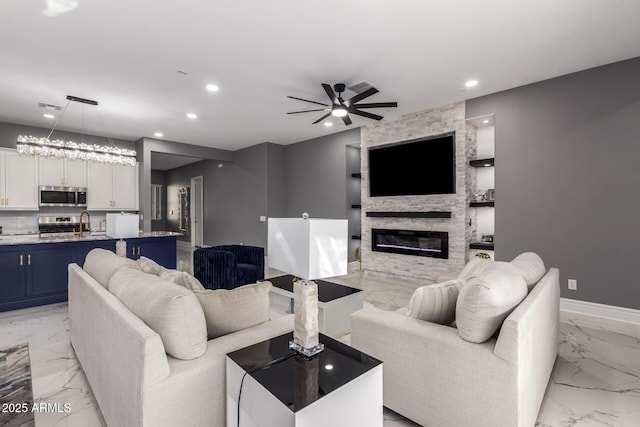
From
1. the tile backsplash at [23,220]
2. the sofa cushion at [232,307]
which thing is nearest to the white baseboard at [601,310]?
the sofa cushion at [232,307]

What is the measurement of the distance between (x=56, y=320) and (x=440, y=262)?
514 cm

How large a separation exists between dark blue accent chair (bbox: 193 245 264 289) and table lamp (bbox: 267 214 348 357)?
110 inches

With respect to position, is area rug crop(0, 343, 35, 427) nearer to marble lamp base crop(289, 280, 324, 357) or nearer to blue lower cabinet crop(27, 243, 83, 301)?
blue lower cabinet crop(27, 243, 83, 301)

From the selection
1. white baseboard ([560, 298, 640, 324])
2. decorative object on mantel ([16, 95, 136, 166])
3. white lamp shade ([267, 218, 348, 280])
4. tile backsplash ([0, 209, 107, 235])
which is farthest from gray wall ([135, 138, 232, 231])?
white baseboard ([560, 298, 640, 324])

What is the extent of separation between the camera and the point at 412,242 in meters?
5.21

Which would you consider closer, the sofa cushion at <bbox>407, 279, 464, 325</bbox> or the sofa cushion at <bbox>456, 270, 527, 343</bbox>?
the sofa cushion at <bbox>456, 270, 527, 343</bbox>

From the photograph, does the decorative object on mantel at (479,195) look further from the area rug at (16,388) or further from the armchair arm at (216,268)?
the area rug at (16,388)

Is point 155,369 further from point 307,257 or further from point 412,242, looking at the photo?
point 412,242

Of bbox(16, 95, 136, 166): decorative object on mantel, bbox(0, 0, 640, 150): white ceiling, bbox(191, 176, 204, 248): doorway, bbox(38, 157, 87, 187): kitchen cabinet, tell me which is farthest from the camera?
bbox(191, 176, 204, 248): doorway

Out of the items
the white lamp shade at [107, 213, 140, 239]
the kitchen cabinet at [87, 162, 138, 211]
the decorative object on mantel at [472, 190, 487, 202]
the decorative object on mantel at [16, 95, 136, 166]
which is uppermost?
the decorative object on mantel at [16, 95, 136, 166]

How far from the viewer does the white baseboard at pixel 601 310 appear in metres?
3.30

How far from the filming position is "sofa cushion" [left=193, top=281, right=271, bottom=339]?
1485mm

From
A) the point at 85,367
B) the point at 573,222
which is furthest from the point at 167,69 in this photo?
the point at 573,222

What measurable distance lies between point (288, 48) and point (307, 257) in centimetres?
264
